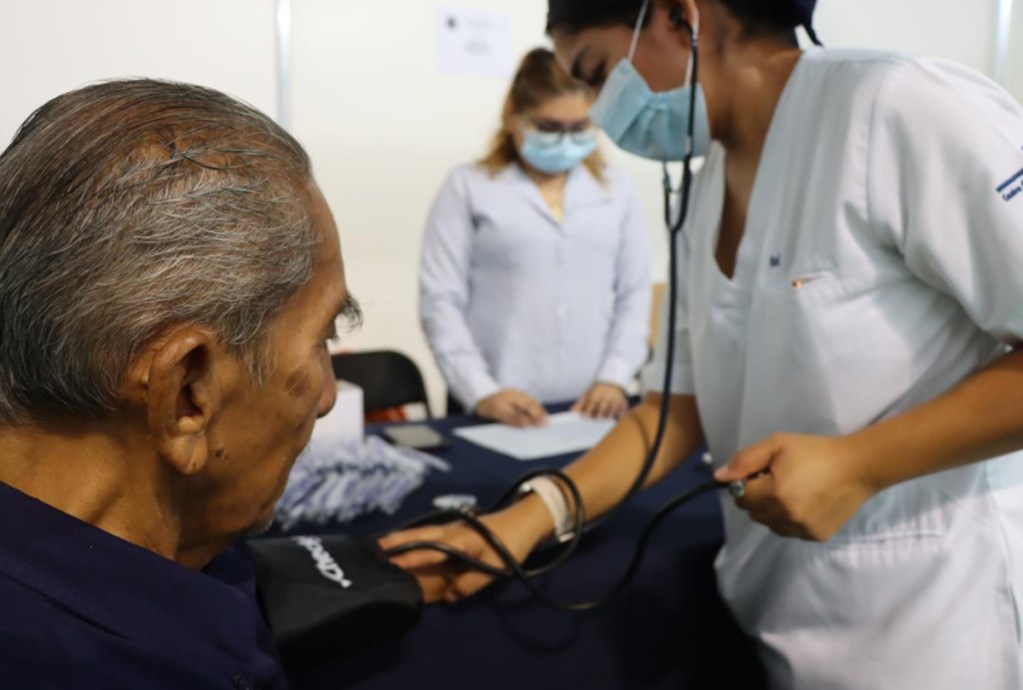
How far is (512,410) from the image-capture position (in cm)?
197

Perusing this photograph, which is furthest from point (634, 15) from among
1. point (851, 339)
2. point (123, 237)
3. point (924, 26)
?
point (924, 26)

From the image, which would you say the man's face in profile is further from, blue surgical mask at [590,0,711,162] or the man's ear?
blue surgical mask at [590,0,711,162]

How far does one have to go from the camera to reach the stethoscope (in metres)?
1.04

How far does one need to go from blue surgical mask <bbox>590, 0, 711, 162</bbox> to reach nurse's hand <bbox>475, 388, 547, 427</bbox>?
78 cm

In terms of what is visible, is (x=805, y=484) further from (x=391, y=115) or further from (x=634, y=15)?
(x=391, y=115)

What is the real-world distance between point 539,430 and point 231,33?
217cm

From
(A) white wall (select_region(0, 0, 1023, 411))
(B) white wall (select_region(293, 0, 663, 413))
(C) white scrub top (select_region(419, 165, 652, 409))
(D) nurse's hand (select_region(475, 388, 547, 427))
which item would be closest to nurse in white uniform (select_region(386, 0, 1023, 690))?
(D) nurse's hand (select_region(475, 388, 547, 427))

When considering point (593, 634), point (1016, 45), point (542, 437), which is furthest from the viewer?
point (1016, 45)

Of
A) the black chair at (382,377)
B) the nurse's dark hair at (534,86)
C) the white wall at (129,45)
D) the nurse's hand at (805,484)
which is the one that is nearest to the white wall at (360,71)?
the white wall at (129,45)

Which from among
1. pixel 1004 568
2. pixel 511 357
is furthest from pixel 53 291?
pixel 511 357

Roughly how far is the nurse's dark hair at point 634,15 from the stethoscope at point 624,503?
0.07 m

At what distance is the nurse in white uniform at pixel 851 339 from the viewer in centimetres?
88

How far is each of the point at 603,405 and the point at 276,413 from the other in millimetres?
1375

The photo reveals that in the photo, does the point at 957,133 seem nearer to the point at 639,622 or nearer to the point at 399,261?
the point at 639,622
